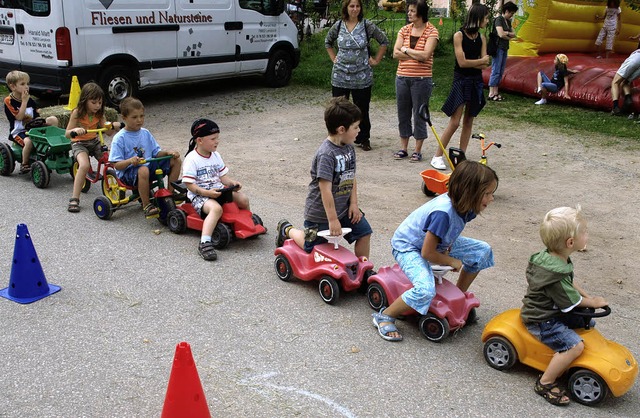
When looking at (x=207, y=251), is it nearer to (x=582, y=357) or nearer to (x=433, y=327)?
(x=433, y=327)

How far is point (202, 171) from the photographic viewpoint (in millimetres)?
5844

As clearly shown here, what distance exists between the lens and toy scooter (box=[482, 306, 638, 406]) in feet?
11.8

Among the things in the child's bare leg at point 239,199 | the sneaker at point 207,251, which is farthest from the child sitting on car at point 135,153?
the sneaker at point 207,251

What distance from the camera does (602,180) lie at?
8023 mm

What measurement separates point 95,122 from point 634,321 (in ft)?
18.0

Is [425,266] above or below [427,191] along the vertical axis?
above

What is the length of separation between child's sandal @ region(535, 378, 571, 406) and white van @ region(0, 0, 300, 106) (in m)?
9.17

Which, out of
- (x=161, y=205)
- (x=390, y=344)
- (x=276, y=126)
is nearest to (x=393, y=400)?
(x=390, y=344)

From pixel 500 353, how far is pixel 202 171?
307 cm

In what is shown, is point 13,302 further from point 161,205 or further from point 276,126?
point 276,126

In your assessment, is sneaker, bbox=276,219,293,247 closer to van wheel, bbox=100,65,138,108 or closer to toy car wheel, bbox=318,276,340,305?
toy car wheel, bbox=318,276,340,305

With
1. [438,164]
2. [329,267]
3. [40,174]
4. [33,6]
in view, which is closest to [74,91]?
[33,6]

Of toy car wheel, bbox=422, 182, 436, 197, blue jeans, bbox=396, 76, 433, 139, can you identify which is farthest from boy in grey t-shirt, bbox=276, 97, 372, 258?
blue jeans, bbox=396, 76, 433, 139

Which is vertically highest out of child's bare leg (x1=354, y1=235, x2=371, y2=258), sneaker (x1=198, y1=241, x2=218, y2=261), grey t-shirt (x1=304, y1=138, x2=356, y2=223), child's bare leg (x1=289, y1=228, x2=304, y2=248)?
grey t-shirt (x1=304, y1=138, x2=356, y2=223)
